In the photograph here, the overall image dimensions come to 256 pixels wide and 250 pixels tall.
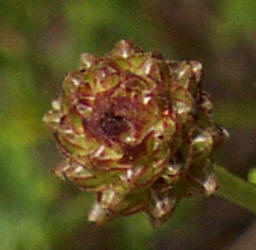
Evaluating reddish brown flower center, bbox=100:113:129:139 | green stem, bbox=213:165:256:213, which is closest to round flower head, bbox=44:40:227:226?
reddish brown flower center, bbox=100:113:129:139

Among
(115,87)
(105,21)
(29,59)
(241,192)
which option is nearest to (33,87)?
(29,59)

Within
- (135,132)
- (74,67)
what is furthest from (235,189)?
(74,67)

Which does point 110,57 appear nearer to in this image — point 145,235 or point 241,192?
point 241,192

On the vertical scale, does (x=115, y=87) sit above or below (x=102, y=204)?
above

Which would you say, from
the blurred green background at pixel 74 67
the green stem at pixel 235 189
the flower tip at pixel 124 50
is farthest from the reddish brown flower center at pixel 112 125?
the blurred green background at pixel 74 67

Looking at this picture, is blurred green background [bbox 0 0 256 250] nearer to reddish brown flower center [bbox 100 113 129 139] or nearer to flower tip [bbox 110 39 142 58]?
flower tip [bbox 110 39 142 58]
